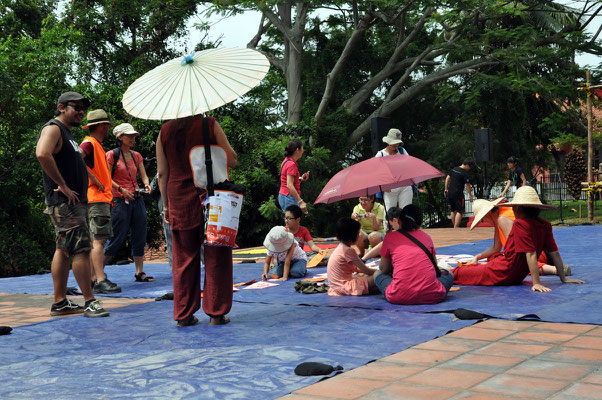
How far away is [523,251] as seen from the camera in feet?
18.5

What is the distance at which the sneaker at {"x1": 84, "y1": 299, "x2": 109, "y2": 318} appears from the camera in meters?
5.42

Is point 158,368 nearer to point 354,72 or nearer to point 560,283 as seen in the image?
point 560,283

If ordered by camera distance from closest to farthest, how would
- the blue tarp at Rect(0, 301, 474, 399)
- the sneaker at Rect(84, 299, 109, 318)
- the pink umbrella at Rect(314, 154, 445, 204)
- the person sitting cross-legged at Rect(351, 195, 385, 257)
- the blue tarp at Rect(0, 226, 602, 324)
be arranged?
the blue tarp at Rect(0, 301, 474, 399) < the blue tarp at Rect(0, 226, 602, 324) < the sneaker at Rect(84, 299, 109, 318) < the pink umbrella at Rect(314, 154, 445, 204) < the person sitting cross-legged at Rect(351, 195, 385, 257)

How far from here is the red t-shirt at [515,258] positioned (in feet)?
18.6

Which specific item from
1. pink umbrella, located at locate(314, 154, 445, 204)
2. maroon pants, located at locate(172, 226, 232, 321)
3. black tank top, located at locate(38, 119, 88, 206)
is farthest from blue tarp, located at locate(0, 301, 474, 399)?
pink umbrella, located at locate(314, 154, 445, 204)

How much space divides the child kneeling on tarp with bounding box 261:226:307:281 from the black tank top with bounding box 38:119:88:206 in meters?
2.29

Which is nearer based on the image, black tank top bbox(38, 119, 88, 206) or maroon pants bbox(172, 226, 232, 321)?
maroon pants bbox(172, 226, 232, 321)

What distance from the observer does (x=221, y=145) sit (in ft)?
15.8

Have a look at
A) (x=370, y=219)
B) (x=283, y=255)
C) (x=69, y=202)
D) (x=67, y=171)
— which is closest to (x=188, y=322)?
(x=69, y=202)

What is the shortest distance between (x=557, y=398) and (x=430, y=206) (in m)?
20.8

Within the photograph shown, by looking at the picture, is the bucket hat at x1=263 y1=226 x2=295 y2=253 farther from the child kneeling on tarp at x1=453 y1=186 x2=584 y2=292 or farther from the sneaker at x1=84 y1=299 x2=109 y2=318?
the sneaker at x1=84 y1=299 x2=109 y2=318

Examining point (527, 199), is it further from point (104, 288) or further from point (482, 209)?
point (104, 288)

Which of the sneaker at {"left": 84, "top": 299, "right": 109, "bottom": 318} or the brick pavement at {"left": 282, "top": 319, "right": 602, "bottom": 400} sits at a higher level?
the sneaker at {"left": 84, "top": 299, "right": 109, "bottom": 318}

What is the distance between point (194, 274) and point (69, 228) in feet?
3.92
